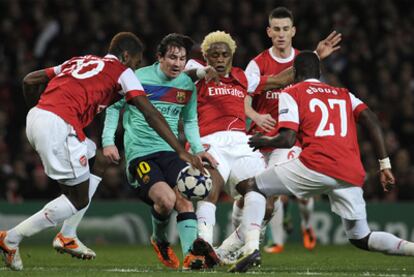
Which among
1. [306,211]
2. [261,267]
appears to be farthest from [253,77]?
[306,211]

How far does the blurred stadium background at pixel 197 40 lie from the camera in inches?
613

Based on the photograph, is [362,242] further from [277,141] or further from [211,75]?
[211,75]

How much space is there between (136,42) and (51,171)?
1.44 metres

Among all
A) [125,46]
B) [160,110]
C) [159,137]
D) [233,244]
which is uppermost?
[125,46]

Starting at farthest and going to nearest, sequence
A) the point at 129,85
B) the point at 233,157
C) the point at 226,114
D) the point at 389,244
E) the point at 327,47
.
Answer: the point at 226,114
the point at 327,47
the point at 233,157
the point at 129,85
the point at 389,244

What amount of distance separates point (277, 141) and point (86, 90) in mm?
1740

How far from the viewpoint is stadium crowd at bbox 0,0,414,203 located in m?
16.4

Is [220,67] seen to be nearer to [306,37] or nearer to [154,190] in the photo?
[154,190]

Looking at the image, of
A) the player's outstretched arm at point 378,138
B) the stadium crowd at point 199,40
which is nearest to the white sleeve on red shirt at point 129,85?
the player's outstretched arm at point 378,138

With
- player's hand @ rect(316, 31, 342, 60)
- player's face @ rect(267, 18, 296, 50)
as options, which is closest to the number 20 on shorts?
player's hand @ rect(316, 31, 342, 60)

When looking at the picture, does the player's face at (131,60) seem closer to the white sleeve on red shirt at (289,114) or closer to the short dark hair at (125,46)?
the short dark hair at (125,46)

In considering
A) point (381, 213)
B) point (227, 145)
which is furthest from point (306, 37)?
point (227, 145)

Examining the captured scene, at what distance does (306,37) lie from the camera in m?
19.1

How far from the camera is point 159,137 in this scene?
9516 mm
